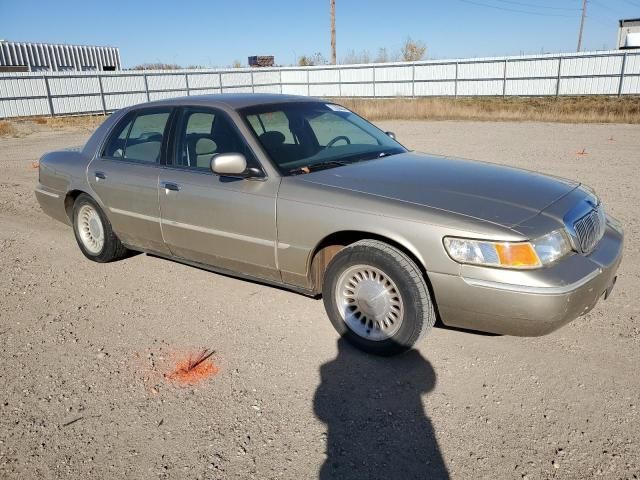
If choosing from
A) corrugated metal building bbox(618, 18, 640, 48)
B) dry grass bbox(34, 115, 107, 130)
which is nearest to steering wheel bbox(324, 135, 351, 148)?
dry grass bbox(34, 115, 107, 130)

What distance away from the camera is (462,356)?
3.52m

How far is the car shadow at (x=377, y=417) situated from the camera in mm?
2553

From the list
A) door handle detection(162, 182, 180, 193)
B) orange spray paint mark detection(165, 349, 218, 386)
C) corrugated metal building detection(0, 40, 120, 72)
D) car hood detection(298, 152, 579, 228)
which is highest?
corrugated metal building detection(0, 40, 120, 72)

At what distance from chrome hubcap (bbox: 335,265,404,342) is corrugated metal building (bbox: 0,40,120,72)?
44756mm

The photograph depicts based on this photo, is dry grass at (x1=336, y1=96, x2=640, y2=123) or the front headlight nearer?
the front headlight

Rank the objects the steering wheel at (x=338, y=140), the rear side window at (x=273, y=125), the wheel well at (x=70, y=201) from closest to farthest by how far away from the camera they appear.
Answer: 1. the rear side window at (x=273, y=125)
2. the steering wheel at (x=338, y=140)
3. the wheel well at (x=70, y=201)

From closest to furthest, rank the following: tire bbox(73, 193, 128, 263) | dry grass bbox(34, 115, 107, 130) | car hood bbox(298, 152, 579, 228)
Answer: car hood bbox(298, 152, 579, 228), tire bbox(73, 193, 128, 263), dry grass bbox(34, 115, 107, 130)

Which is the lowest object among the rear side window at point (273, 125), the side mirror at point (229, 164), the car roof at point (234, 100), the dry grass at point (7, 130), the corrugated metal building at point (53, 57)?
the dry grass at point (7, 130)

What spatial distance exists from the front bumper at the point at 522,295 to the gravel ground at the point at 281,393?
0.38 m

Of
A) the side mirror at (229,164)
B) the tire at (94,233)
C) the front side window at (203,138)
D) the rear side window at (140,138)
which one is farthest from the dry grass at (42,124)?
the side mirror at (229,164)

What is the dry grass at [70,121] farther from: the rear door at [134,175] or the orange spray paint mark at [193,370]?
the orange spray paint mark at [193,370]

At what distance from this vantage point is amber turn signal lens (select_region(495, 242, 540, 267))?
301cm

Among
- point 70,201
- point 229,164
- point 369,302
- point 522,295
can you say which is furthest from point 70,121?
point 522,295

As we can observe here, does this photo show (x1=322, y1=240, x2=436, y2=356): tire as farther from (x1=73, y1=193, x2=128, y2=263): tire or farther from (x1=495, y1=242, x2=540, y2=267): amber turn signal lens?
(x1=73, y1=193, x2=128, y2=263): tire
